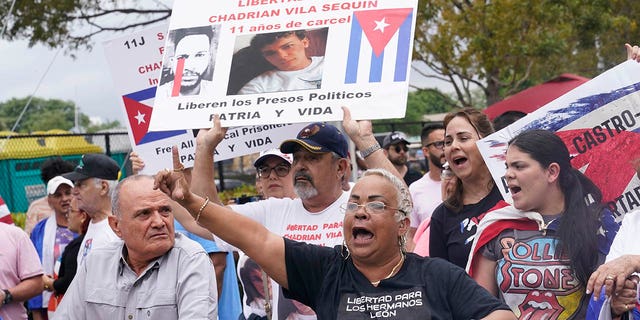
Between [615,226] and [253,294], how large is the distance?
2221mm

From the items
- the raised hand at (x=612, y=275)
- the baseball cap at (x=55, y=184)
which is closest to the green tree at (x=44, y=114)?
the baseball cap at (x=55, y=184)

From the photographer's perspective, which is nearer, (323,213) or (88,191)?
(323,213)

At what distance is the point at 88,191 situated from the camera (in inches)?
265

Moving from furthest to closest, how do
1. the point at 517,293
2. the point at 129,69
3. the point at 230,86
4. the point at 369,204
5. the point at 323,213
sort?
1. the point at 129,69
2. the point at 323,213
3. the point at 230,86
4. the point at 517,293
5. the point at 369,204

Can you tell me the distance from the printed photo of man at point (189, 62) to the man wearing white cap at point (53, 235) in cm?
340

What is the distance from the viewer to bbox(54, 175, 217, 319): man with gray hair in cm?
430

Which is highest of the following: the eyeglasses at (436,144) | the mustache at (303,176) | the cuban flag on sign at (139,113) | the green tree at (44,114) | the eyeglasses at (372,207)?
the green tree at (44,114)

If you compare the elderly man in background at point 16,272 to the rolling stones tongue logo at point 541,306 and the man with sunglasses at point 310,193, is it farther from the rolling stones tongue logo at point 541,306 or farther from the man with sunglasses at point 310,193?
the rolling stones tongue logo at point 541,306

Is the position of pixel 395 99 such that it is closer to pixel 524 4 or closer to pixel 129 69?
pixel 129 69

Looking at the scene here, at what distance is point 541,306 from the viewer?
4098 mm

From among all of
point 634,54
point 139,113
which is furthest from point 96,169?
point 634,54

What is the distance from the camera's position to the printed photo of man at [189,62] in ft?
15.2

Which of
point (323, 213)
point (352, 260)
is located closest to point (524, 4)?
point (323, 213)

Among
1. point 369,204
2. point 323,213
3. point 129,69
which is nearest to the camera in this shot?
point 369,204
